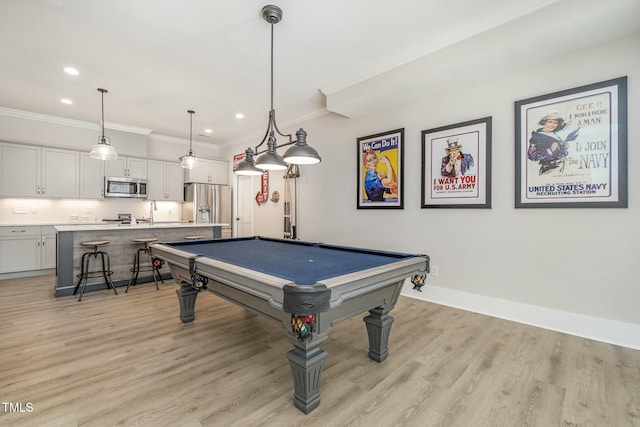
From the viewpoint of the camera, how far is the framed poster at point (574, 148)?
2.41 meters

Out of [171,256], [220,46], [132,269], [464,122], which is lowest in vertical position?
[132,269]

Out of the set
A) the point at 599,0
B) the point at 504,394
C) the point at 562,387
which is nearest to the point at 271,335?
the point at 504,394

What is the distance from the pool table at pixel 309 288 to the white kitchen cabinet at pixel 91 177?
4039mm

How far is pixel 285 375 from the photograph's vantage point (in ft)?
6.44

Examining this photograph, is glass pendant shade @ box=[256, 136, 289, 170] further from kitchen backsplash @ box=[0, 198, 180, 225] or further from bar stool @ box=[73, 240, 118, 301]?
kitchen backsplash @ box=[0, 198, 180, 225]

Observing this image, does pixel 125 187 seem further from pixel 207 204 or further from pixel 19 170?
pixel 207 204

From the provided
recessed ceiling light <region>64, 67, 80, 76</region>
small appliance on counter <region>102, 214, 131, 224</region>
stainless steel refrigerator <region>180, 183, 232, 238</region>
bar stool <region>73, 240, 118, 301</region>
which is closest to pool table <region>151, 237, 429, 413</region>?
bar stool <region>73, 240, 118, 301</region>

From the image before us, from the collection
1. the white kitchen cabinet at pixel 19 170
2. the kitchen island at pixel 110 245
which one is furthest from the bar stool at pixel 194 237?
the white kitchen cabinet at pixel 19 170

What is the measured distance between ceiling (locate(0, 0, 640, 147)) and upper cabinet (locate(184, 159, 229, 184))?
2.34m

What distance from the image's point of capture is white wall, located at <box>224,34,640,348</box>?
95.2 inches

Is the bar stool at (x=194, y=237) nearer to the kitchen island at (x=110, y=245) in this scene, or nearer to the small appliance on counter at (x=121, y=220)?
the kitchen island at (x=110, y=245)

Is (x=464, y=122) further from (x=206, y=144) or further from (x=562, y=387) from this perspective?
(x=206, y=144)

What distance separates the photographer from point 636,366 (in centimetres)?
205

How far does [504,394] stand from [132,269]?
477 centimetres
